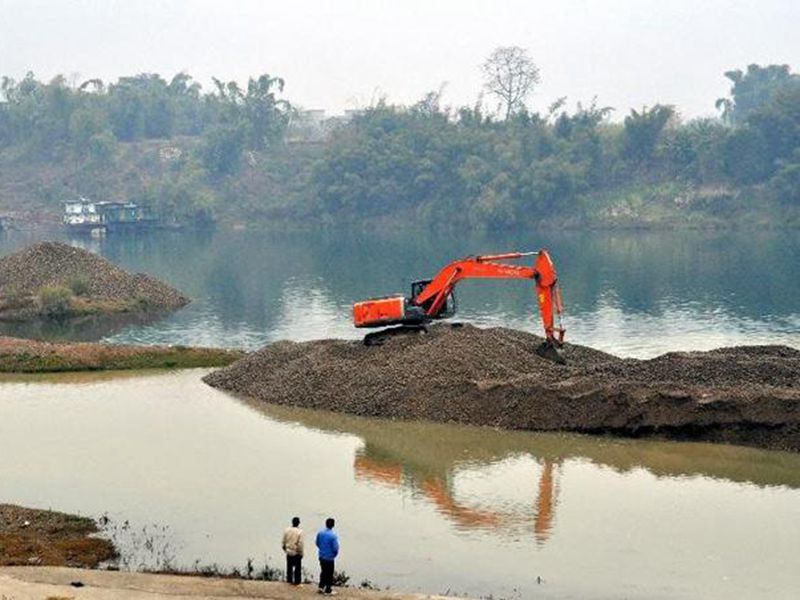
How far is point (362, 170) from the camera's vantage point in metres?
172

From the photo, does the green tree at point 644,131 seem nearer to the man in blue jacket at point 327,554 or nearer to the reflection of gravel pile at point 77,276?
the reflection of gravel pile at point 77,276

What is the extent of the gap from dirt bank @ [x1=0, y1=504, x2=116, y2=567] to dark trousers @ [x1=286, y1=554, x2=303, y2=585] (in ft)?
16.2

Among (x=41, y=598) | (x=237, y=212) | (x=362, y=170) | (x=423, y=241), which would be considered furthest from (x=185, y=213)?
(x=41, y=598)

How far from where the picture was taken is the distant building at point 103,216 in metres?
162

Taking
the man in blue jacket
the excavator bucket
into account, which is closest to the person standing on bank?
the man in blue jacket

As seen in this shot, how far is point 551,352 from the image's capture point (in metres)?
47.1

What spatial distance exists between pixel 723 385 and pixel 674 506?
10.0m

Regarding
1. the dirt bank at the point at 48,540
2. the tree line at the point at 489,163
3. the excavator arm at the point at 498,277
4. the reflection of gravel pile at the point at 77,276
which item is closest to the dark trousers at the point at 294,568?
the dirt bank at the point at 48,540

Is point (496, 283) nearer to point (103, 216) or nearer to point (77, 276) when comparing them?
point (77, 276)

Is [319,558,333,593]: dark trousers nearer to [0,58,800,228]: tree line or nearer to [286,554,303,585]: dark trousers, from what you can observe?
[286,554,303,585]: dark trousers

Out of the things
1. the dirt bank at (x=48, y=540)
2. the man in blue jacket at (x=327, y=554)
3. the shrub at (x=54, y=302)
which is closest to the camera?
the man in blue jacket at (x=327, y=554)

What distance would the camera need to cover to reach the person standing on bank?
25.0 m

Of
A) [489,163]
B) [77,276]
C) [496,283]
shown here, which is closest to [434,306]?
[77,276]

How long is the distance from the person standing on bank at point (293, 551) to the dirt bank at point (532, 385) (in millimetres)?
Result: 17277
